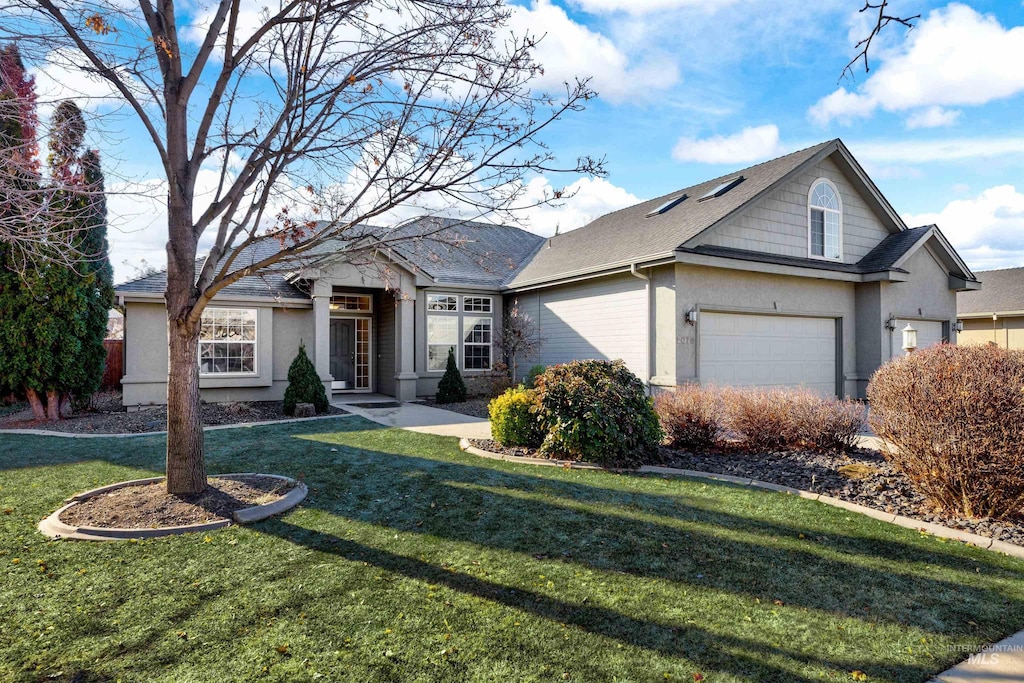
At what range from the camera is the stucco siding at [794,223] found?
12.4 meters

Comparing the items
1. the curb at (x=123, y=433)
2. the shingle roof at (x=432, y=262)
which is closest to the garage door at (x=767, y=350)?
the shingle roof at (x=432, y=262)

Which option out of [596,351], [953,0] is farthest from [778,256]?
[953,0]

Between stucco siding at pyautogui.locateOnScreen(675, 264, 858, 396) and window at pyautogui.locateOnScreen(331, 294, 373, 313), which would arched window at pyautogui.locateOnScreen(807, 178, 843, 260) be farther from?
window at pyautogui.locateOnScreen(331, 294, 373, 313)

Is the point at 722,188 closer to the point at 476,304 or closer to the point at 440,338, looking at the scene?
the point at 476,304

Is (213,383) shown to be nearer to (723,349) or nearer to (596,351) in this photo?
(596,351)

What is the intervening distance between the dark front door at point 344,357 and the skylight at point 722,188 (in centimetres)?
1043

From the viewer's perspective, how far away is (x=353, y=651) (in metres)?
2.94

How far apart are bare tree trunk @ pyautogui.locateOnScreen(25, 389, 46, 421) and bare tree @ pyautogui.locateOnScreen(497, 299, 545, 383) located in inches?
403

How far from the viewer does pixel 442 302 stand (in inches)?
610

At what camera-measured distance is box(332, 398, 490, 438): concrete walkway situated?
9.76 meters

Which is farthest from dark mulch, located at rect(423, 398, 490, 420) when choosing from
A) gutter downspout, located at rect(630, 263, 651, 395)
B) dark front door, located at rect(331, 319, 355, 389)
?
gutter downspout, located at rect(630, 263, 651, 395)

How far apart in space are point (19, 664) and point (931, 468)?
6.92 meters

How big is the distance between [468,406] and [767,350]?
7.09 m

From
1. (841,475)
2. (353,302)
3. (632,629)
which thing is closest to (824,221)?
(841,475)
